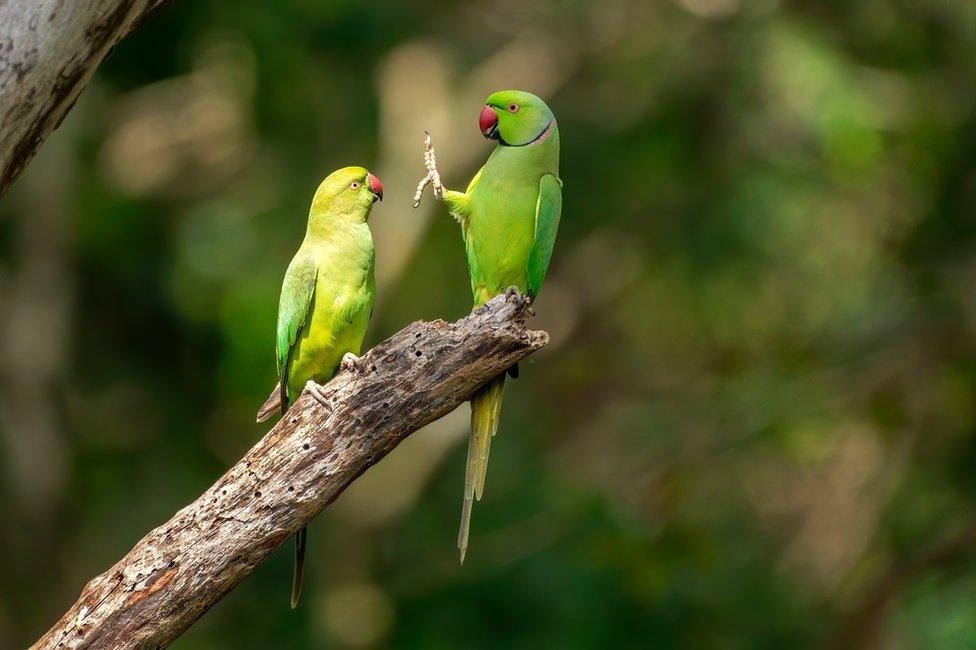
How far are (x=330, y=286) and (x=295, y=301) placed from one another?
17 cm

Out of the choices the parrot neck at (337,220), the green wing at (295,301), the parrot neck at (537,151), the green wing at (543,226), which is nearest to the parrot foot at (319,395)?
the green wing at (295,301)

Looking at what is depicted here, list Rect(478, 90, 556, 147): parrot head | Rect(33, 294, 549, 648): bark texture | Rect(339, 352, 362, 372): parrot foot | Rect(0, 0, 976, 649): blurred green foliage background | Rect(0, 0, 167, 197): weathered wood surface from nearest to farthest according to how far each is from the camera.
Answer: Rect(0, 0, 167, 197): weathered wood surface < Rect(33, 294, 549, 648): bark texture < Rect(339, 352, 362, 372): parrot foot < Rect(478, 90, 556, 147): parrot head < Rect(0, 0, 976, 649): blurred green foliage background

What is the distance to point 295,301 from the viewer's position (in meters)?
4.72

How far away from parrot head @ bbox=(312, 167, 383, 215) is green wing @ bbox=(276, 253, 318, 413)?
216 millimetres

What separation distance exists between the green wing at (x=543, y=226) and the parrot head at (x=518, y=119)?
16 centimetres

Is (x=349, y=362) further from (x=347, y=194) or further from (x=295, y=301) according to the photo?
(x=347, y=194)

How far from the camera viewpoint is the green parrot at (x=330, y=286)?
4645mm

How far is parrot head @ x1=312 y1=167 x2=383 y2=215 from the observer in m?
4.72

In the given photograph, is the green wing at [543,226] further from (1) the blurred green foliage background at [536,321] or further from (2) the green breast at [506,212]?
(1) the blurred green foliage background at [536,321]

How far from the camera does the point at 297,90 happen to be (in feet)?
38.6

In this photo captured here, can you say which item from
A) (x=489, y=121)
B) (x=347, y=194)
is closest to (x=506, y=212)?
(x=489, y=121)

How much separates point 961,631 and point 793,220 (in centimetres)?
410

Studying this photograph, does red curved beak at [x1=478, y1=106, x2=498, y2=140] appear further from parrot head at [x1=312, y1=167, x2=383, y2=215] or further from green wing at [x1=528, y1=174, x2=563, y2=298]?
parrot head at [x1=312, y1=167, x2=383, y2=215]

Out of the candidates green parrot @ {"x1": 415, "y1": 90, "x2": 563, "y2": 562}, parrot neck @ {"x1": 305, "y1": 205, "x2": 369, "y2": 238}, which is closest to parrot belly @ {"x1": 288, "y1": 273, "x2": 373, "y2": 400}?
parrot neck @ {"x1": 305, "y1": 205, "x2": 369, "y2": 238}
